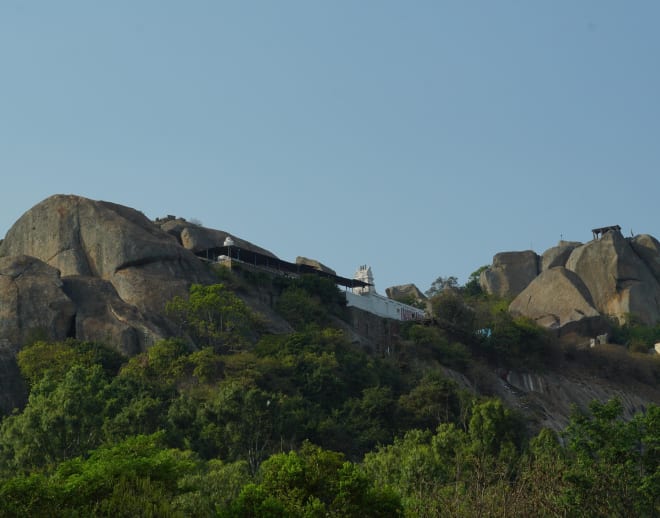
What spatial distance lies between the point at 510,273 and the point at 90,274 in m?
46.8

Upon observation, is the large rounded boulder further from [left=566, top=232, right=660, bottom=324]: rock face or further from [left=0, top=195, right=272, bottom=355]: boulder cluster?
[left=566, top=232, right=660, bottom=324]: rock face

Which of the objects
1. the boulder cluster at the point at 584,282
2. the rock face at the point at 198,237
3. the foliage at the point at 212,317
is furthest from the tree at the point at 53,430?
the boulder cluster at the point at 584,282

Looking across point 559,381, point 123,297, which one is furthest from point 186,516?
point 559,381

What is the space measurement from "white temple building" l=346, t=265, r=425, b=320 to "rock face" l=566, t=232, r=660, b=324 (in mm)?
18164

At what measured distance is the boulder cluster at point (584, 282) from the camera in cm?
8400

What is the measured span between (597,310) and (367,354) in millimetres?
28299

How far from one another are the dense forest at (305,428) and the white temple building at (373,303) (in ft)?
9.68

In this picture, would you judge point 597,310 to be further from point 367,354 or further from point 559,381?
point 367,354

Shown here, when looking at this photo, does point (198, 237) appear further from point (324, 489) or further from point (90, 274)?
point (324, 489)

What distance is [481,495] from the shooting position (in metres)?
30.0

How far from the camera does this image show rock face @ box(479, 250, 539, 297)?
98688 mm

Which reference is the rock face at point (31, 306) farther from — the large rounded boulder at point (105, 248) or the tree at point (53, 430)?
the tree at point (53, 430)

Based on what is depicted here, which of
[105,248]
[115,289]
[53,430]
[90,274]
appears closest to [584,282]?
[105,248]

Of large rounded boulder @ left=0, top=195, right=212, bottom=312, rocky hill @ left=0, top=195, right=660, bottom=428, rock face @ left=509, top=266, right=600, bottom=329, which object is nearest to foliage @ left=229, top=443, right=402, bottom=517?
rocky hill @ left=0, top=195, right=660, bottom=428
